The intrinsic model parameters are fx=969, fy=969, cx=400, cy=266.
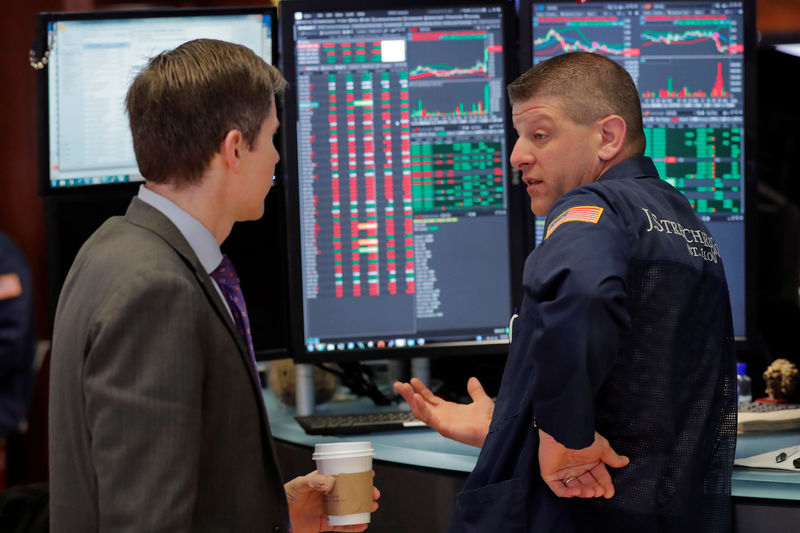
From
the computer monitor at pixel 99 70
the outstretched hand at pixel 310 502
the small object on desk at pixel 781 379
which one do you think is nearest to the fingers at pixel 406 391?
the outstretched hand at pixel 310 502

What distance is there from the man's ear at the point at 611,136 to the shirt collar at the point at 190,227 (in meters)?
0.68

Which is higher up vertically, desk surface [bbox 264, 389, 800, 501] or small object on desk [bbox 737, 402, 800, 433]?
small object on desk [bbox 737, 402, 800, 433]

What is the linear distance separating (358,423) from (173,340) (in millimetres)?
1130

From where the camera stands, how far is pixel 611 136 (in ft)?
5.39

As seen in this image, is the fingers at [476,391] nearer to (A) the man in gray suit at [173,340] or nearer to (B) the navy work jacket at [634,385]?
(B) the navy work jacket at [634,385]

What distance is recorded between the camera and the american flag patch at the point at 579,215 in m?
1.44

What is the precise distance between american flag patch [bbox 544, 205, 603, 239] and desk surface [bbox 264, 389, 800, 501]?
69 cm

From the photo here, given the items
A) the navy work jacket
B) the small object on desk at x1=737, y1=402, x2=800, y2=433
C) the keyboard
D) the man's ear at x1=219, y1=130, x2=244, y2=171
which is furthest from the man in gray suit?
the small object on desk at x1=737, y1=402, x2=800, y2=433

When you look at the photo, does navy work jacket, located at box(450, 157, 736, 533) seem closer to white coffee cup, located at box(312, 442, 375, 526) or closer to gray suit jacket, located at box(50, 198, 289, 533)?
white coffee cup, located at box(312, 442, 375, 526)

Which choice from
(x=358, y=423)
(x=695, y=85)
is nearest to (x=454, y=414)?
(x=358, y=423)

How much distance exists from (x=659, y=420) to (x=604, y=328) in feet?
0.92

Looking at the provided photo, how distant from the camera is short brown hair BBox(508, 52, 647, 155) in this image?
1638 mm

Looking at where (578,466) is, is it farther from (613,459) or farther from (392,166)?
(392,166)

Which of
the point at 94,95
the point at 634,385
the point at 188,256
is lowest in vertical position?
the point at 634,385
